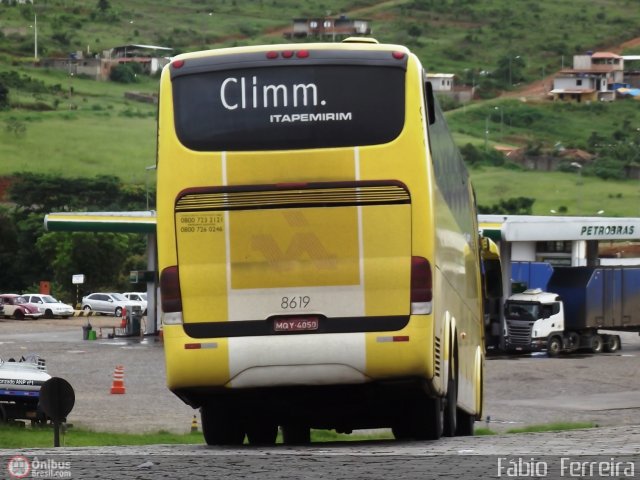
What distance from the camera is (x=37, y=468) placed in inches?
469

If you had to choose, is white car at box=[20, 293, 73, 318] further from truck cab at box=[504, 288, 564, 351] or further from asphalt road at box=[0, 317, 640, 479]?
truck cab at box=[504, 288, 564, 351]

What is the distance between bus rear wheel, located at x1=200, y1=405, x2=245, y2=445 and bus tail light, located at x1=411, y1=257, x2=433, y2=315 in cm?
265

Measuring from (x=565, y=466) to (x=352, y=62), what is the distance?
4.64 meters

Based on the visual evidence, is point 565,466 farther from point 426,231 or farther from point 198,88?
point 198,88

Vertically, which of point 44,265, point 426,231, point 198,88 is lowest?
point 44,265

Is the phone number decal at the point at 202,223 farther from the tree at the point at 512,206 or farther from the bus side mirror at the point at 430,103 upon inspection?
the tree at the point at 512,206

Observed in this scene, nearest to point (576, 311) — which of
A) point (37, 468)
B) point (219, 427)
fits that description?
point (219, 427)

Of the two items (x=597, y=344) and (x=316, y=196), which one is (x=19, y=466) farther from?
(x=597, y=344)

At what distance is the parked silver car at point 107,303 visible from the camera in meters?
81.6

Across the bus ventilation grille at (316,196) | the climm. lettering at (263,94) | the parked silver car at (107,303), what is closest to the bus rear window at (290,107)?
the climm. lettering at (263,94)

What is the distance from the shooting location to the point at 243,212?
13883mm

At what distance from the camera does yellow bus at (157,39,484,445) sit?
45.3 feet

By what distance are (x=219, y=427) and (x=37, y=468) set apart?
12.5 ft

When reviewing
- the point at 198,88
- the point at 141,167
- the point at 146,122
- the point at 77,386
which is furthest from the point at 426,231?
the point at 146,122
